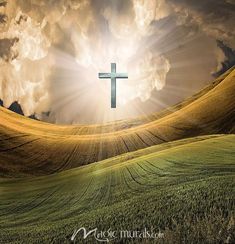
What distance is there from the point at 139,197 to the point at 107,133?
4012 millimetres

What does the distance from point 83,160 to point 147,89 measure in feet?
9.47

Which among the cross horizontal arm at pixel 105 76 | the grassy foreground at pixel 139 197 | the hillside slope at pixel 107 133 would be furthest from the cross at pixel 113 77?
the grassy foreground at pixel 139 197

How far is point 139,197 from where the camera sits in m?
10.1

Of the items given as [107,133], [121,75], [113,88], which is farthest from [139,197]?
[107,133]

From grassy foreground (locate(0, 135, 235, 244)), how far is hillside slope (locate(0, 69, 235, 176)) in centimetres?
43

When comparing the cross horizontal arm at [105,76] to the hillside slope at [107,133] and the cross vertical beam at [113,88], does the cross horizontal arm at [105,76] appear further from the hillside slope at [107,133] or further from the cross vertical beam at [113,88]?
the hillside slope at [107,133]

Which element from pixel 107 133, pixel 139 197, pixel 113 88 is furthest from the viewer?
pixel 107 133

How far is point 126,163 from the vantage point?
42.1ft

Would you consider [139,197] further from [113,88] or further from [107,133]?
[107,133]

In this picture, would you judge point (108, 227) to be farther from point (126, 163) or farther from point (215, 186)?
point (126, 163)

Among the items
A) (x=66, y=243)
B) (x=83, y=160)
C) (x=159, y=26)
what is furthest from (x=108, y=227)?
(x=159, y=26)

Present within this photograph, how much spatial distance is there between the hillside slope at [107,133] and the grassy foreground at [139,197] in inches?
16.8

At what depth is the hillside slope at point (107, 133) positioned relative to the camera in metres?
13.4

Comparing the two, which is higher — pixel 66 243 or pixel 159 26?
pixel 159 26
